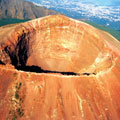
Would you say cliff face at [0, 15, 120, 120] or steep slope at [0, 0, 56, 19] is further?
steep slope at [0, 0, 56, 19]

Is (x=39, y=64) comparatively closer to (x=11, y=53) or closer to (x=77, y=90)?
(x=11, y=53)

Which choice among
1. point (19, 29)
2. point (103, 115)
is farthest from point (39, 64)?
point (103, 115)

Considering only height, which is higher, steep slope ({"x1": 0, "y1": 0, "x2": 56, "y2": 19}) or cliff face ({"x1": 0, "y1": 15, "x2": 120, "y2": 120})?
cliff face ({"x1": 0, "y1": 15, "x2": 120, "y2": 120})

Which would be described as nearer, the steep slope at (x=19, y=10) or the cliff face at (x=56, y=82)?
the cliff face at (x=56, y=82)

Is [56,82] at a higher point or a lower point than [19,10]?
higher

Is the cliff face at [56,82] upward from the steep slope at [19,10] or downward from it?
upward
